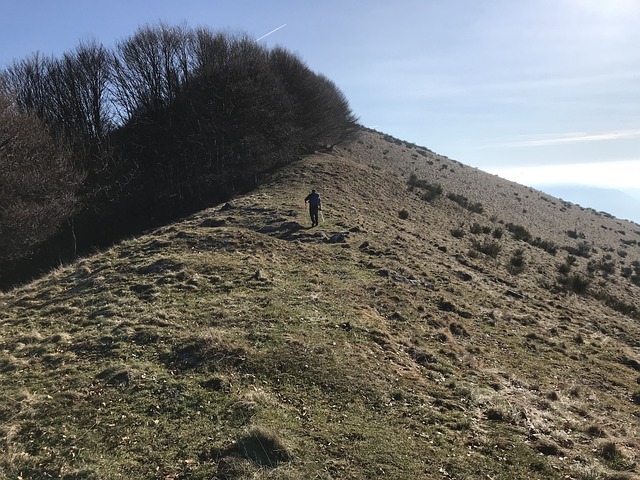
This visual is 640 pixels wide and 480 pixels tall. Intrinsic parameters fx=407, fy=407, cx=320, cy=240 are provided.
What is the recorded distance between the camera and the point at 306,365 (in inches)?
379

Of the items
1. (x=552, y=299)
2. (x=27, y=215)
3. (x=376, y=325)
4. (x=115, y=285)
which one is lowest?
(x=552, y=299)

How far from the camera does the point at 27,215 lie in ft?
78.4

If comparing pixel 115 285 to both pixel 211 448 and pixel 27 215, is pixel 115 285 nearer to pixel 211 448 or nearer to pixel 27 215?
pixel 211 448

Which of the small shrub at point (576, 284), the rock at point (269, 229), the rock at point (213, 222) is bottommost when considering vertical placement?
the small shrub at point (576, 284)

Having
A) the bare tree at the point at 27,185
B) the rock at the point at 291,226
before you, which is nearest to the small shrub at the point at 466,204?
the rock at the point at 291,226

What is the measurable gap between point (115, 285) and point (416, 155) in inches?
2404

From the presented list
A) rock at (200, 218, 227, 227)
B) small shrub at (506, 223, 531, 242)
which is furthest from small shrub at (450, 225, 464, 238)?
rock at (200, 218, 227, 227)

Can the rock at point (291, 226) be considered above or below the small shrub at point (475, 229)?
above

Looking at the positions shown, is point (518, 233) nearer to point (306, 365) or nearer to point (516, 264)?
point (516, 264)

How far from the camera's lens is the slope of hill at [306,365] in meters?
6.93

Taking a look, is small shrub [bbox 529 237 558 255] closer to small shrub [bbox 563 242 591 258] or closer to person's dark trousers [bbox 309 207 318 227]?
small shrub [bbox 563 242 591 258]

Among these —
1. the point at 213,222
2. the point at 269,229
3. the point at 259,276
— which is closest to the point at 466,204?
the point at 269,229

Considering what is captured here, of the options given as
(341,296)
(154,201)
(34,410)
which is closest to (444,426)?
(341,296)

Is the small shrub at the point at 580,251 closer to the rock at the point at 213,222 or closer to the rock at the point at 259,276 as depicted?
the rock at the point at 213,222
